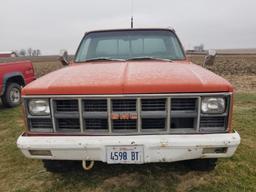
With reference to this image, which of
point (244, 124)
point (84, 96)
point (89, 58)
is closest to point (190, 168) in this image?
point (84, 96)

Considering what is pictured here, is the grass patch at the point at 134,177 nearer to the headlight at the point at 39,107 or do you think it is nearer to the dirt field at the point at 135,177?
the dirt field at the point at 135,177

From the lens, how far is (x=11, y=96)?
7754mm

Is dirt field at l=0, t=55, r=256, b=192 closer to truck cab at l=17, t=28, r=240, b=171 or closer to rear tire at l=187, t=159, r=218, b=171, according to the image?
rear tire at l=187, t=159, r=218, b=171

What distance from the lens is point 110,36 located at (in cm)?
431

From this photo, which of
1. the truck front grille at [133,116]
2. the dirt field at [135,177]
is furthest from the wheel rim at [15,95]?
the truck front grille at [133,116]

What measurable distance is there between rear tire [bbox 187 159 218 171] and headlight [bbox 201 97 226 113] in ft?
3.18

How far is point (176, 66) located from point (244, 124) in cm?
314

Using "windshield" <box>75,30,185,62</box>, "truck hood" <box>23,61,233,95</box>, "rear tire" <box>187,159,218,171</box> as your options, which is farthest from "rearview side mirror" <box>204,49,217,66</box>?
"rear tire" <box>187,159,218,171</box>

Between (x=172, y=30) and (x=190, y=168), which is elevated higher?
(x=172, y=30)

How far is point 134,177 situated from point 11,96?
569cm

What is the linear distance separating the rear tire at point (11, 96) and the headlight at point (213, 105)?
254 inches

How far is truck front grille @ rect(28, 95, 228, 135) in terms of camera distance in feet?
8.59

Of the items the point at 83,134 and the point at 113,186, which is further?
the point at 113,186

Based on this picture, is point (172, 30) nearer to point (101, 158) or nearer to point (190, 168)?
point (190, 168)
